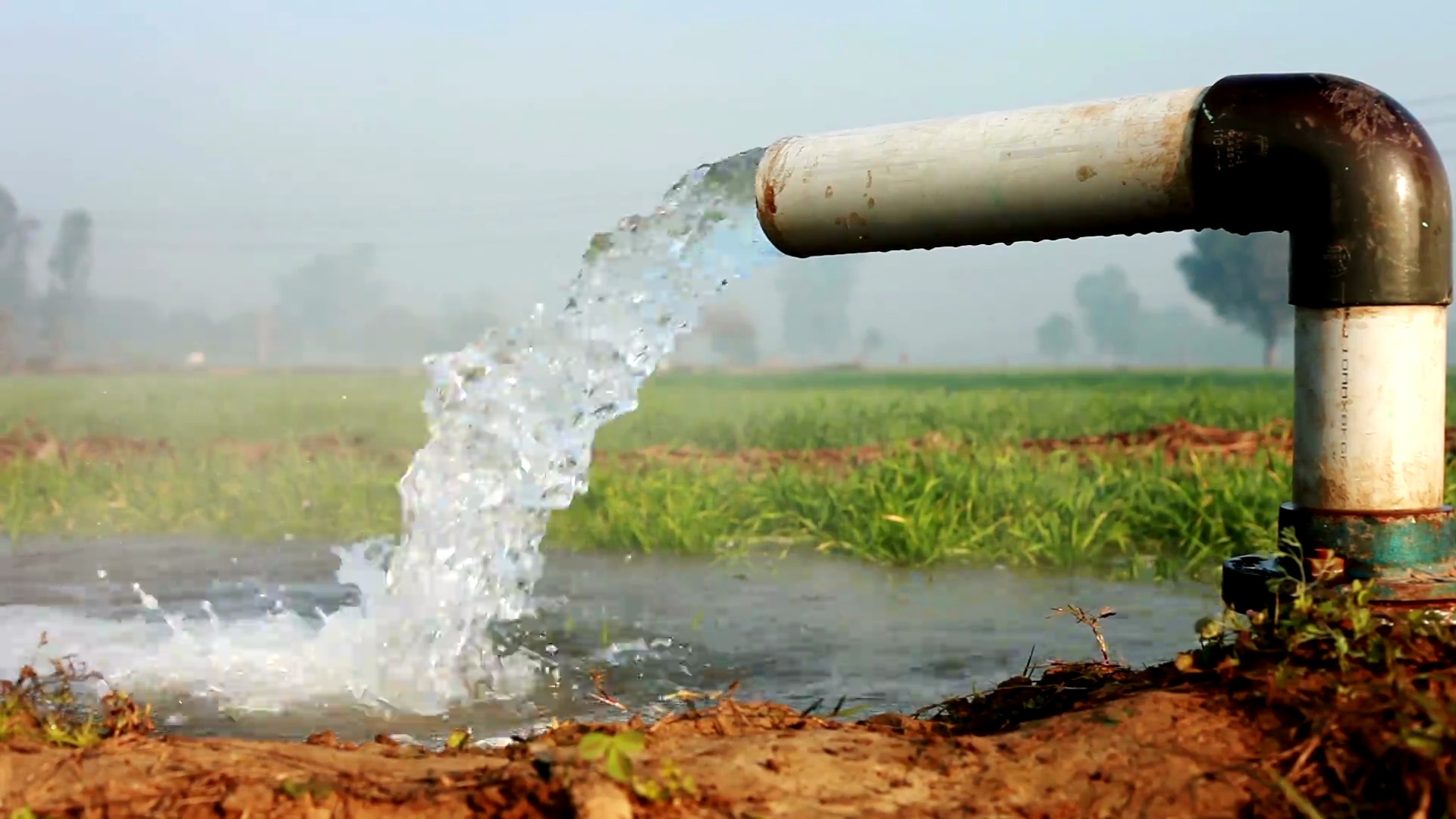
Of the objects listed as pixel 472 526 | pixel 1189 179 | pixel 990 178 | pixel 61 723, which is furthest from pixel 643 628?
pixel 1189 179

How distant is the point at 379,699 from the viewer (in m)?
4.24

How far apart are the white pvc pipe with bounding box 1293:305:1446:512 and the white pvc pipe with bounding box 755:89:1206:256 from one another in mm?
391

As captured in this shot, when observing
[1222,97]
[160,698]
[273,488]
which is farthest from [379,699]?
[273,488]

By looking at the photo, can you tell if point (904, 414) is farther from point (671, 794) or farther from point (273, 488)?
point (671, 794)

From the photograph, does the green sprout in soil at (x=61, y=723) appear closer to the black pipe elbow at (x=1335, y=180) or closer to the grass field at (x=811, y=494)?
the black pipe elbow at (x=1335, y=180)

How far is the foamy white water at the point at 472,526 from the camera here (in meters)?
4.41

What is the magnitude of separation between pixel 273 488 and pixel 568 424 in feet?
17.3

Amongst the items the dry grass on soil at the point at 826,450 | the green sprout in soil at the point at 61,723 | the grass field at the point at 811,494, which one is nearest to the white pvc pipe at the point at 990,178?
the green sprout in soil at the point at 61,723

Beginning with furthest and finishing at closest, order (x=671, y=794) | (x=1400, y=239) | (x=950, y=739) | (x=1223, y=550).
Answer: (x=1223, y=550) → (x=1400, y=239) → (x=950, y=739) → (x=671, y=794)

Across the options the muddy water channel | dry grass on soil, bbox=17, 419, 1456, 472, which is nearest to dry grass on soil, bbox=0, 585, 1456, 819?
the muddy water channel

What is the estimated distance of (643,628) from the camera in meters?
5.21

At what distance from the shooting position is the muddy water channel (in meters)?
4.11

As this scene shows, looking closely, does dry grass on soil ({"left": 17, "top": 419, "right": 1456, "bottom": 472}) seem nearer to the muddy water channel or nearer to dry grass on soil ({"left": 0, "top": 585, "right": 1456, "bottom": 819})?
the muddy water channel

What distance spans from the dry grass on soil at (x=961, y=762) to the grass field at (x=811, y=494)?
407 cm
